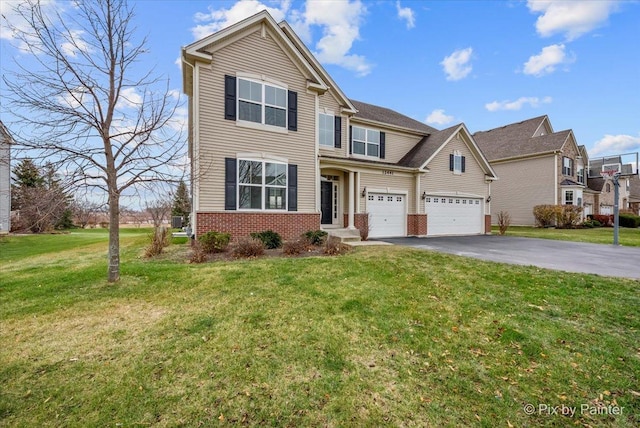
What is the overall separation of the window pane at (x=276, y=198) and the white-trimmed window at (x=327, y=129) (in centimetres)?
411

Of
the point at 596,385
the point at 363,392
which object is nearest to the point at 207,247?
the point at 363,392

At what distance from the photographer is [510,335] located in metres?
4.32

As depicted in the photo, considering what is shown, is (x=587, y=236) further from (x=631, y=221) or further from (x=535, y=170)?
(x=631, y=221)

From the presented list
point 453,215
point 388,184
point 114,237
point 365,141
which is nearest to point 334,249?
point 114,237

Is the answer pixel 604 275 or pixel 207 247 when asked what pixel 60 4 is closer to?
pixel 207 247

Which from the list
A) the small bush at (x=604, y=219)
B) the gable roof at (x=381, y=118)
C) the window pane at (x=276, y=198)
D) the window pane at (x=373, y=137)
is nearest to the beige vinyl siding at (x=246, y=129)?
the window pane at (x=276, y=198)

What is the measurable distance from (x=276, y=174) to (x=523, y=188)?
82.4 ft

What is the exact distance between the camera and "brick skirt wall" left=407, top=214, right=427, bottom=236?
1611 centimetres

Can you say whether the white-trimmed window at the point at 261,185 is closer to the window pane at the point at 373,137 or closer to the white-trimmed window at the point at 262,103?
the white-trimmed window at the point at 262,103

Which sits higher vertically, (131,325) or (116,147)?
(116,147)

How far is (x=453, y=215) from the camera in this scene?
17781 mm

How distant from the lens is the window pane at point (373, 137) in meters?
16.6

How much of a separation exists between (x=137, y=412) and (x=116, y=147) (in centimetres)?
497

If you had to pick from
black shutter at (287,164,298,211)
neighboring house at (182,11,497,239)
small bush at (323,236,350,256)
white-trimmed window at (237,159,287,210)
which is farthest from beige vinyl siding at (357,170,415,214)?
small bush at (323,236,350,256)
